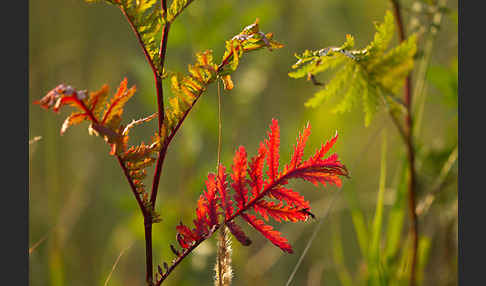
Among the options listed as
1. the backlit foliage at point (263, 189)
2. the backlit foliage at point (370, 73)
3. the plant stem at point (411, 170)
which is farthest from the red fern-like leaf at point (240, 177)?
the plant stem at point (411, 170)

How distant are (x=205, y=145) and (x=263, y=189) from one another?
2.45 feet

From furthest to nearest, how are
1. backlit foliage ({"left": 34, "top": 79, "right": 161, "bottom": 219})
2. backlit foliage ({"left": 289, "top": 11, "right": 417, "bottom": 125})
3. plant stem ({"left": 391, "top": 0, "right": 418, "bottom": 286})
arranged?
plant stem ({"left": 391, "top": 0, "right": 418, "bottom": 286}) < backlit foliage ({"left": 289, "top": 11, "right": 417, "bottom": 125}) < backlit foliage ({"left": 34, "top": 79, "right": 161, "bottom": 219})

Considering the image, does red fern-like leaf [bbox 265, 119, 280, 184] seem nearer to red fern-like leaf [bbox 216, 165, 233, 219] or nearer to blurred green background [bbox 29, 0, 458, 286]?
red fern-like leaf [bbox 216, 165, 233, 219]

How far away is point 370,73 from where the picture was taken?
0.54 meters

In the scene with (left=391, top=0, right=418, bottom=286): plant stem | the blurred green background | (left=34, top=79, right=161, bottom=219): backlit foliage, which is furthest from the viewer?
the blurred green background

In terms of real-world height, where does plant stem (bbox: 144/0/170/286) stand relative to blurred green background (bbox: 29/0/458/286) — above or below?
above

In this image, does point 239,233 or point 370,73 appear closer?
point 239,233

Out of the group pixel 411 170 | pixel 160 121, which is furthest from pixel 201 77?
pixel 411 170

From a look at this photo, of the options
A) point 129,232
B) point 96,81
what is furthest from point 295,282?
point 96,81

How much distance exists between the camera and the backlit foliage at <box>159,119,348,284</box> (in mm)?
378

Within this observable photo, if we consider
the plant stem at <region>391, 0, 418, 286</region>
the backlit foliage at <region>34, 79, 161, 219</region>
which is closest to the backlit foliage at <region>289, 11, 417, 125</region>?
the plant stem at <region>391, 0, 418, 286</region>

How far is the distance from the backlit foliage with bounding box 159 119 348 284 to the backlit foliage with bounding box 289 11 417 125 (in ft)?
0.40

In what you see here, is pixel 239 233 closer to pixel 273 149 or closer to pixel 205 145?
pixel 273 149

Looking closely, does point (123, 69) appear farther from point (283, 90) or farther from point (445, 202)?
point (445, 202)
